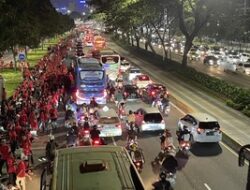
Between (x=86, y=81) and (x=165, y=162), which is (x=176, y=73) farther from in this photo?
(x=165, y=162)

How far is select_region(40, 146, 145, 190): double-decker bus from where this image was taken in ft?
30.2

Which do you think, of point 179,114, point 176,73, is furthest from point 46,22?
point 179,114

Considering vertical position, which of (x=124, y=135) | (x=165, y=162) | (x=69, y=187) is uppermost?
(x=69, y=187)

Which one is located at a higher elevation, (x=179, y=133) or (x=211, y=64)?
(x=179, y=133)

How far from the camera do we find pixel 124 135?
29500 millimetres

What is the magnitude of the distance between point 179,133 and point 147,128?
3.63 metres

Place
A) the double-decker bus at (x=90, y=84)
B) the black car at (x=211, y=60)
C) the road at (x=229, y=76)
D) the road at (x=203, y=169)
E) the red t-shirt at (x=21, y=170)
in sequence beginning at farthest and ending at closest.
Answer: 1. the black car at (x=211, y=60)
2. the road at (x=229, y=76)
3. the double-decker bus at (x=90, y=84)
4. the road at (x=203, y=169)
5. the red t-shirt at (x=21, y=170)

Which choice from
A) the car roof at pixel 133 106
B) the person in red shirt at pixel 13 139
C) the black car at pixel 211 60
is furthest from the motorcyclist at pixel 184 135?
the black car at pixel 211 60

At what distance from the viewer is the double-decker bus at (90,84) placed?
39750 mm

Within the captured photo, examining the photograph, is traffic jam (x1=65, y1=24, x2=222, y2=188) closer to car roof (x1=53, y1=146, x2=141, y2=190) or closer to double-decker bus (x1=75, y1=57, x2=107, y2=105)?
double-decker bus (x1=75, y1=57, x2=107, y2=105)

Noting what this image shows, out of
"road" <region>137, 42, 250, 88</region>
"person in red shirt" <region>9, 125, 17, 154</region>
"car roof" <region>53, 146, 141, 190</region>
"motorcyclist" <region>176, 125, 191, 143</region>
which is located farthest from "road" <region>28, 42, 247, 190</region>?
"road" <region>137, 42, 250, 88</region>

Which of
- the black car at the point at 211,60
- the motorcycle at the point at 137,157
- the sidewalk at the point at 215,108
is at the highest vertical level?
the motorcycle at the point at 137,157

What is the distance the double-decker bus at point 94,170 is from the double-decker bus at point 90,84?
28.3m

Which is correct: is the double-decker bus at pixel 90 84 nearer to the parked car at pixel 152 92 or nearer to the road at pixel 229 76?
the parked car at pixel 152 92
